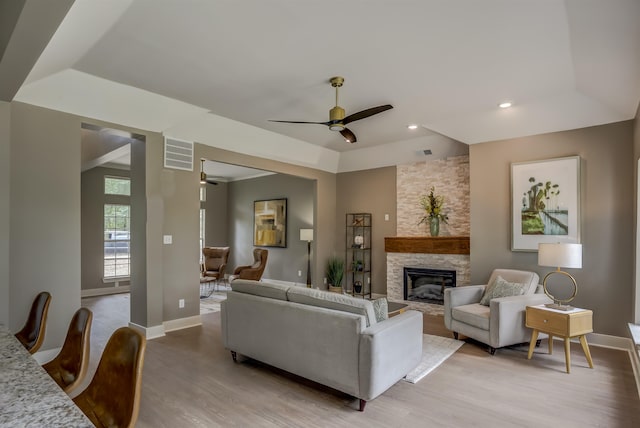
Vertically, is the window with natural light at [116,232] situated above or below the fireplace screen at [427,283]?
above

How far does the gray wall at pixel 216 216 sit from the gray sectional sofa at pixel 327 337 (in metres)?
6.31

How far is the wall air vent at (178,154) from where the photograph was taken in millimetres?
4742

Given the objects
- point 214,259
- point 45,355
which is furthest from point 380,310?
point 214,259

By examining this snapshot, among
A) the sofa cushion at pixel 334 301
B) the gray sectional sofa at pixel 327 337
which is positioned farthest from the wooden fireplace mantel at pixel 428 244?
the sofa cushion at pixel 334 301

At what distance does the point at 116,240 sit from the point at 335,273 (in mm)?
5063

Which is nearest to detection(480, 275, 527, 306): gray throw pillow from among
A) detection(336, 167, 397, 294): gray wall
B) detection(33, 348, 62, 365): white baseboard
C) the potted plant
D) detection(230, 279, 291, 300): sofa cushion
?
detection(336, 167, 397, 294): gray wall

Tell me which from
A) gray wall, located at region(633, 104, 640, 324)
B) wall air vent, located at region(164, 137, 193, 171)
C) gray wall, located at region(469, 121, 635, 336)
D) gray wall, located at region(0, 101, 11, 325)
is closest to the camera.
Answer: gray wall, located at region(0, 101, 11, 325)

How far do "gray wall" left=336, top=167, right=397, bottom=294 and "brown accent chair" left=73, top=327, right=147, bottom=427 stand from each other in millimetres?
5676

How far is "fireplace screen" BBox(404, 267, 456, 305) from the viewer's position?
589cm

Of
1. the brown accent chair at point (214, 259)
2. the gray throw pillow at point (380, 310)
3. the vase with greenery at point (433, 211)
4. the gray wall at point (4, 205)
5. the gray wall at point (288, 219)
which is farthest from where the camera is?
the gray wall at point (288, 219)

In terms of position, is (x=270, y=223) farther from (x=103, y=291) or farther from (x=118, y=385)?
(x=118, y=385)

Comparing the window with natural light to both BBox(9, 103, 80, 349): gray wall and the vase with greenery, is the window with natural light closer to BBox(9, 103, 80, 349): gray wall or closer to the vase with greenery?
BBox(9, 103, 80, 349): gray wall

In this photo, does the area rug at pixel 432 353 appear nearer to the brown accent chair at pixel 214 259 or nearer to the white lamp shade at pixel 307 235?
the white lamp shade at pixel 307 235

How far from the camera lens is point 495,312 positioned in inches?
151
